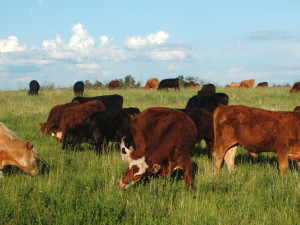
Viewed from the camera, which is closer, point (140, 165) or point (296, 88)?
point (140, 165)

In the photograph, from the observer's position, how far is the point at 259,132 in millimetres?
7746

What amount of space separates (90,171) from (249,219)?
3602mm

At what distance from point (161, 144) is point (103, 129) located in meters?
4.44

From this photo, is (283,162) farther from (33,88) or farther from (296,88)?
(33,88)

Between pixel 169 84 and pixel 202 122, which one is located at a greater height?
pixel 169 84

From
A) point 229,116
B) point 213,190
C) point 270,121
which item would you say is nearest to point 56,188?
point 213,190

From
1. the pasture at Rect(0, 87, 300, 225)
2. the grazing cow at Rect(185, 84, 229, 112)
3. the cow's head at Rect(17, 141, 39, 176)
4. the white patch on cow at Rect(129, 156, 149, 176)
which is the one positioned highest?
the grazing cow at Rect(185, 84, 229, 112)

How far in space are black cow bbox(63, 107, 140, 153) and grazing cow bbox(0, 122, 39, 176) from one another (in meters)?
2.84

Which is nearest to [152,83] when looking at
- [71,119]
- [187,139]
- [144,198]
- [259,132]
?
[71,119]

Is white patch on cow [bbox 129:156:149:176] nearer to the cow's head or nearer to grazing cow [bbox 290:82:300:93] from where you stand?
the cow's head

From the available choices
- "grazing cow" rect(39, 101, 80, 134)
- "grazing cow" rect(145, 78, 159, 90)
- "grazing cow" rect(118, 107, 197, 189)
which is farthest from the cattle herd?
"grazing cow" rect(145, 78, 159, 90)

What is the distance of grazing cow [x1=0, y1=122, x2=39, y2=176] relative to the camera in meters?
7.50

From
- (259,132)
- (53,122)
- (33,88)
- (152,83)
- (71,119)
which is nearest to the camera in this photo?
(259,132)

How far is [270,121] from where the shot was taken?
308 inches
